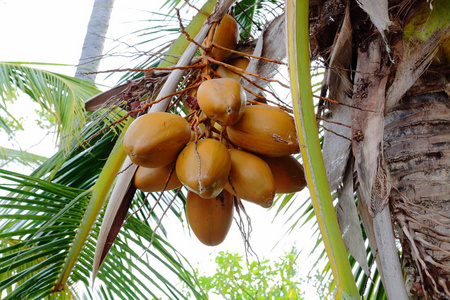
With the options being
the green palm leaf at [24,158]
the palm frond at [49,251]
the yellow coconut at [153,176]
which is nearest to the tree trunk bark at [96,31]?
the green palm leaf at [24,158]

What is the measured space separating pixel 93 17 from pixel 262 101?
408cm

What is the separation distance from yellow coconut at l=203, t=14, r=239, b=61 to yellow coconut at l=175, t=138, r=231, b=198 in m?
0.32

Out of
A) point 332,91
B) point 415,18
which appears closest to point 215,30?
point 332,91

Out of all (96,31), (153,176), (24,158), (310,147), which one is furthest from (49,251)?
(96,31)

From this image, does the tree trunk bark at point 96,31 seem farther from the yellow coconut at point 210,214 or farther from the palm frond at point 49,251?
the yellow coconut at point 210,214

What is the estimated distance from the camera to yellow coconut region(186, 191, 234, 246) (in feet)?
2.76

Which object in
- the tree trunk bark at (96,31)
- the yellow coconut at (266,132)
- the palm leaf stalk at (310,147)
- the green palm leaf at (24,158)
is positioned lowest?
the palm leaf stalk at (310,147)

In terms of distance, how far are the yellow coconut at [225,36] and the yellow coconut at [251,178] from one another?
30cm

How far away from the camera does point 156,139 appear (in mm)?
743

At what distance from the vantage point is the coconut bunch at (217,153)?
29.2 inches

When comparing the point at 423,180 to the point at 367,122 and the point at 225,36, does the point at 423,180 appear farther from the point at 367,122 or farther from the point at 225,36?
the point at 225,36

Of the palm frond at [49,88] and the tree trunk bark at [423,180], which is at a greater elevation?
the palm frond at [49,88]

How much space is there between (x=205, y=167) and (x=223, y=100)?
0.12m

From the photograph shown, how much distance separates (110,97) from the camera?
1163 mm
